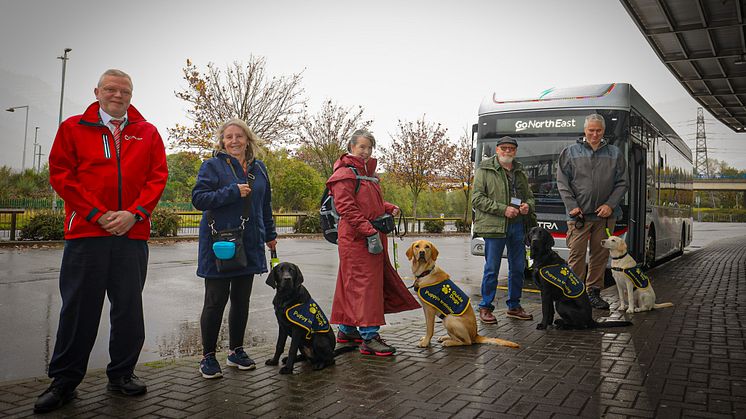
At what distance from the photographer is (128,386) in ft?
12.7

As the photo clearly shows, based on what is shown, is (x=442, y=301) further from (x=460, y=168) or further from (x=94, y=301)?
(x=460, y=168)

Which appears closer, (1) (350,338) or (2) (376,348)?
(2) (376,348)

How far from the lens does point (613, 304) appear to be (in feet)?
Result: 26.4

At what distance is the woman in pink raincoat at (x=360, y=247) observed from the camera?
498 centimetres

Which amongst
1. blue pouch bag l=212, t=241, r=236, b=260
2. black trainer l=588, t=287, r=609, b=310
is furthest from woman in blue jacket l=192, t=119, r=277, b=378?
black trainer l=588, t=287, r=609, b=310

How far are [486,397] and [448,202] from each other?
233ft

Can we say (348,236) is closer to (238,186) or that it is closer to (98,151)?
(238,186)

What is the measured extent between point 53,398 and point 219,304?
1.26 meters

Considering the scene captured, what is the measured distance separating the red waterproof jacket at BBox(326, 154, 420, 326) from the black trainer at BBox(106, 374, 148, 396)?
1848 millimetres

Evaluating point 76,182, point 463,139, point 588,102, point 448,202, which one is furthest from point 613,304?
point 448,202

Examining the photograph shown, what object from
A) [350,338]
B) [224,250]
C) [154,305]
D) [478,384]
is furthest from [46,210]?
[478,384]

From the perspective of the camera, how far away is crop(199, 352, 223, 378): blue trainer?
4277 mm

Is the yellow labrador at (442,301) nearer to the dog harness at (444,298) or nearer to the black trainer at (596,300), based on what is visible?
the dog harness at (444,298)

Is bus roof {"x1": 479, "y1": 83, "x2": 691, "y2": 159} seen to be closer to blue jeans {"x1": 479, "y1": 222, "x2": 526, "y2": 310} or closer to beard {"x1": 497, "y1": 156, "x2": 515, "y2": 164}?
beard {"x1": 497, "y1": 156, "x2": 515, "y2": 164}
